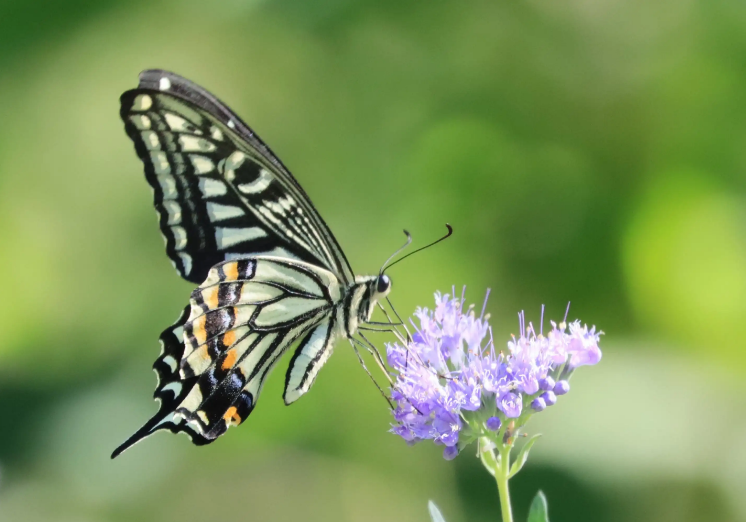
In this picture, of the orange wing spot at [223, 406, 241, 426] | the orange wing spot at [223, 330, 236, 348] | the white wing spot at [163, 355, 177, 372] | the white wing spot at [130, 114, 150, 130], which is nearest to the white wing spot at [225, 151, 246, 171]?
the white wing spot at [130, 114, 150, 130]

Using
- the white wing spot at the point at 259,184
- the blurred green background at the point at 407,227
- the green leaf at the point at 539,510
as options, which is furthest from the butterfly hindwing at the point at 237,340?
the blurred green background at the point at 407,227

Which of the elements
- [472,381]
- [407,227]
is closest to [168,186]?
[472,381]

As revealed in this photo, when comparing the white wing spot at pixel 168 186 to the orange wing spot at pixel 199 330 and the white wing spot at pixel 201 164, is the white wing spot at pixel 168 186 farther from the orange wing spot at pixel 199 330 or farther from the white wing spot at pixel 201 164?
the orange wing spot at pixel 199 330

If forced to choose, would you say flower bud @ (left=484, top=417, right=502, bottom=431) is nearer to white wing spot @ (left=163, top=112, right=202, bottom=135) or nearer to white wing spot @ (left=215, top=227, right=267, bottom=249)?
white wing spot @ (left=215, top=227, right=267, bottom=249)

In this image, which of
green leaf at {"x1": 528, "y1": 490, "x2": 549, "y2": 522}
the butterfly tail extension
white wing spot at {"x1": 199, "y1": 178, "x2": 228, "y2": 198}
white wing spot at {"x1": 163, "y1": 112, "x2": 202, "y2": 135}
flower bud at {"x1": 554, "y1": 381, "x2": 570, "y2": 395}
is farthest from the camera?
white wing spot at {"x1": 199, "y1": 178, "x2": 228, "y2": 198}

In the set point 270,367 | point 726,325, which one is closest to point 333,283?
point 270,367

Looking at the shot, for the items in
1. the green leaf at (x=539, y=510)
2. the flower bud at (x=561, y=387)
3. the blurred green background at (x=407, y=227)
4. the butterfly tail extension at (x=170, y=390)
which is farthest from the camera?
the blurred green background at (x=407, y=227)
